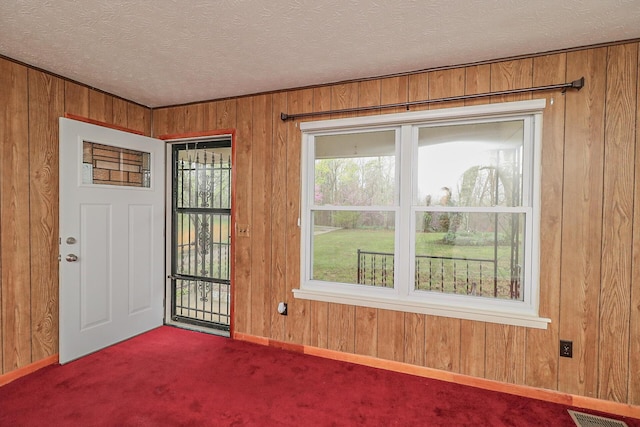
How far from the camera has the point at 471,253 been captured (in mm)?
2770

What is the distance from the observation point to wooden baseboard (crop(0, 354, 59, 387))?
8.09 feet

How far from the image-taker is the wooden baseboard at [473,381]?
7.28 feet

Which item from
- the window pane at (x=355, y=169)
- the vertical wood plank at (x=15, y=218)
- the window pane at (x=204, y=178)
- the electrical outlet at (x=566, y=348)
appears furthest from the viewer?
the window pane at (x=204, y=178)

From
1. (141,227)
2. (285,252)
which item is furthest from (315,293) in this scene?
(141,227)

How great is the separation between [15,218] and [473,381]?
3751mm

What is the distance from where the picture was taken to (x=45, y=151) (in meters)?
2.73

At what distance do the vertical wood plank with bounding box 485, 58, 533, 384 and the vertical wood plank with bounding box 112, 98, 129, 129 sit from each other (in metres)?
3.47

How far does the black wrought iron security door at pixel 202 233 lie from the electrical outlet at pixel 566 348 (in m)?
2.98

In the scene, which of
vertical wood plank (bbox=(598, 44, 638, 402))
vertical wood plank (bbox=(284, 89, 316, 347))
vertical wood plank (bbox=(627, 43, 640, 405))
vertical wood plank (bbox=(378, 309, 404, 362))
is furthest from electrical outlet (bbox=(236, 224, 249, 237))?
vertical wood plank (bbox=(627, 43, 640, 405))

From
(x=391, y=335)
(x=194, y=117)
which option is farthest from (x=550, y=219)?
(x=194, y=117)

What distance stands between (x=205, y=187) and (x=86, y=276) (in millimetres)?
1378

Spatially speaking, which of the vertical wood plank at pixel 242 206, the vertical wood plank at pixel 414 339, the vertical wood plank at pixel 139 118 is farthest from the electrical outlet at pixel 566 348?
the vertical wood plank at pixel 139 118

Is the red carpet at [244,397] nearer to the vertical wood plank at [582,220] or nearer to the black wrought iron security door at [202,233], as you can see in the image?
the vertical wood plank at [582,220]

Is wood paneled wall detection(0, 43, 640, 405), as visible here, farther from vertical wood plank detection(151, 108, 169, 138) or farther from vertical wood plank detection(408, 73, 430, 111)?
vertical wood plank detection(151, 108, 169, 138)
